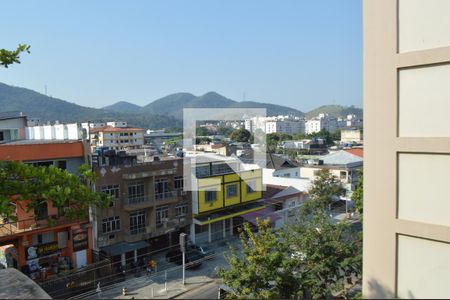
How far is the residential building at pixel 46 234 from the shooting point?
1427 cm

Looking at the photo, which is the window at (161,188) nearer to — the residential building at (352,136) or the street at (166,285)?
the street at (166,285)

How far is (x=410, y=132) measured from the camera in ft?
9.11

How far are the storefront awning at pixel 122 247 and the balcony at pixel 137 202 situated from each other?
63.9 inches

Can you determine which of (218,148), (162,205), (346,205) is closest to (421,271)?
(162,205)

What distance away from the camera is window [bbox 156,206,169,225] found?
1845 centimetres

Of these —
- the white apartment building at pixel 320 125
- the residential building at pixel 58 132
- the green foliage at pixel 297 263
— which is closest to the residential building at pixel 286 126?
the white apartment building at pixel 320 125

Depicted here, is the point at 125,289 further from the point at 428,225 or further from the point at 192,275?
the point at 428,225

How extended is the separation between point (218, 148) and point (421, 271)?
106ft

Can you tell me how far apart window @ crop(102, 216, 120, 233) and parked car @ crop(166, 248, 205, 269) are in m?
2.91

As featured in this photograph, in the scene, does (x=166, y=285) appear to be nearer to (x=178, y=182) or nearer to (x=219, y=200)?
(x=178, y=182)

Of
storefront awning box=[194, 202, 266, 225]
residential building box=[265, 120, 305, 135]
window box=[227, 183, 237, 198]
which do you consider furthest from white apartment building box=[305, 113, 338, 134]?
window box=[227, 183, 237, 198]

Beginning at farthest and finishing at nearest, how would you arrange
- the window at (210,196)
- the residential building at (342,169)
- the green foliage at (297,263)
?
the residential building at (342,169), the window at (210,196), the green foliage at (297,263)

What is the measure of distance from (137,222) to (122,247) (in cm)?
151

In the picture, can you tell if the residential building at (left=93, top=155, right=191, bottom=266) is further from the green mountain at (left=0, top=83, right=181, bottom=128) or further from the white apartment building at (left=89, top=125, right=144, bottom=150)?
the green mountain at (left=0, top=83, right=181, bottom=128)
